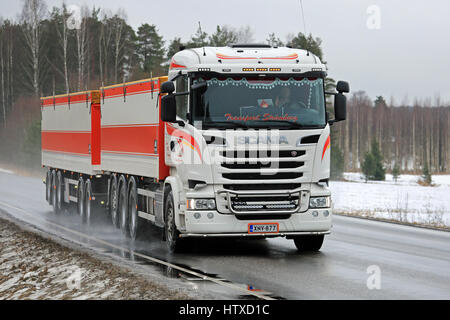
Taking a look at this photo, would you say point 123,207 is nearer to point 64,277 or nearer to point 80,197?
point 80,197

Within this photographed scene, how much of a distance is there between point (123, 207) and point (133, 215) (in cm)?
95

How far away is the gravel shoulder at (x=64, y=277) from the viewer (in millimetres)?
10172

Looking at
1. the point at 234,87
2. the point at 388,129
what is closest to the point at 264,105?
the point at 234,87

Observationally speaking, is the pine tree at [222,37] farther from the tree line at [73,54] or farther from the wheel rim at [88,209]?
the wheel rim at [88,209]

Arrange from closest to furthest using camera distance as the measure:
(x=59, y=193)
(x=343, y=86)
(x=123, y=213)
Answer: (x=343, y=86)
(x=123, y=213)
(x=59, y=193)

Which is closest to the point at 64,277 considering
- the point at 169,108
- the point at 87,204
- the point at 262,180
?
the point at 169,108

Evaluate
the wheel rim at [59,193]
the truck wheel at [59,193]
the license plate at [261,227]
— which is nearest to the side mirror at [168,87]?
the license plate at [261,227]

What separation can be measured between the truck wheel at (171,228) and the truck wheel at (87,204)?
640 cm

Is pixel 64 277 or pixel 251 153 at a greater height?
pixel 251 153

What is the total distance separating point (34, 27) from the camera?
80.2m

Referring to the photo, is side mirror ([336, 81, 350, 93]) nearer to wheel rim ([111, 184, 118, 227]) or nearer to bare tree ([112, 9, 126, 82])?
wheel rim ([111, 184, 118, 227])

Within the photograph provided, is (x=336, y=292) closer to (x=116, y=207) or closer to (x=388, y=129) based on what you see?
(x=116, y=207)

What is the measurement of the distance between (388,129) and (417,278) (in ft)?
346

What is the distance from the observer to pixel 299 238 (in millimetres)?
14922
